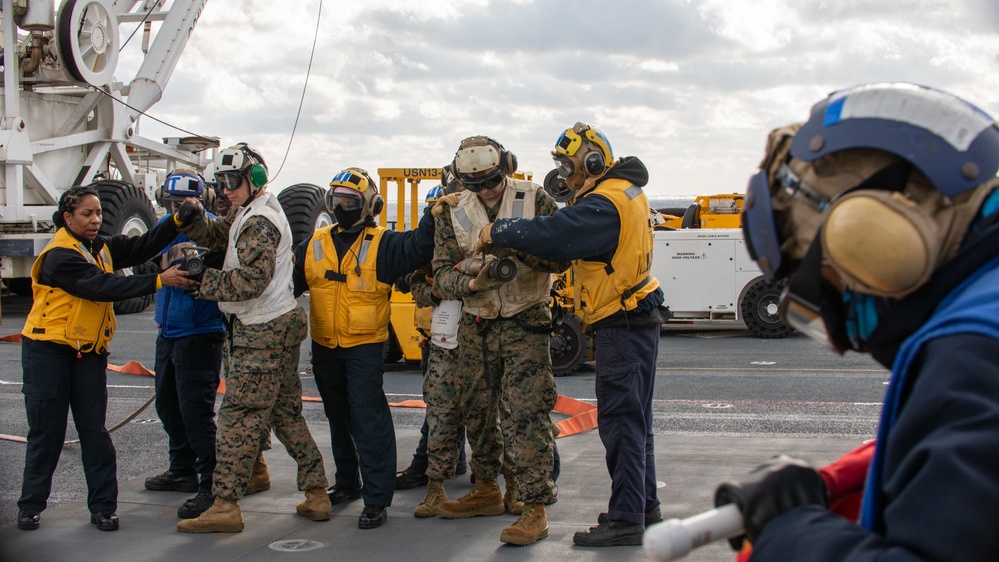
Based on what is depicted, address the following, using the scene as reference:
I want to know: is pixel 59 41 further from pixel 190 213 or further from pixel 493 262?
pixel 493 262

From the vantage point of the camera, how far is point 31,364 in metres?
5.44

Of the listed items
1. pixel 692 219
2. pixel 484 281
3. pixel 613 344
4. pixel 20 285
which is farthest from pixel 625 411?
pixel 20 285

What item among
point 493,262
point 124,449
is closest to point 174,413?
point 124,449

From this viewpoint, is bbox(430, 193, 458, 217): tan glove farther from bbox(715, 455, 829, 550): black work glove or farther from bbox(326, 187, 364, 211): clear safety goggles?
bbox(715, 455, 829, 550): black work glove

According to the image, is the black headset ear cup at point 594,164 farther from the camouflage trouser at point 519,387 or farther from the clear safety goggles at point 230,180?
the clear safety goggles at point 230,180

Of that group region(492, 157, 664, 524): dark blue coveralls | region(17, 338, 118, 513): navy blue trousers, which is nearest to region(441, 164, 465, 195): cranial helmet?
region(492, 157, 664, 524): dark blue coveralls

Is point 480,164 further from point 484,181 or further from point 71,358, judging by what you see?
point 71,358

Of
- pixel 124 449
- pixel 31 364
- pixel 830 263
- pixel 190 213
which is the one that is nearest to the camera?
pixel 830 263

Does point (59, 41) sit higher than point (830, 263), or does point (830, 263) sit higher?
point (59, 41)

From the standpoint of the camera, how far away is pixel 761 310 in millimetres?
14711

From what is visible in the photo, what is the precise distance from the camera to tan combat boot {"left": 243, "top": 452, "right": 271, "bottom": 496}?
6.20m

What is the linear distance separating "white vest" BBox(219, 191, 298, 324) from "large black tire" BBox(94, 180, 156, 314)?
34.6ft

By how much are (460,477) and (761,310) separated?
9161 millimetres

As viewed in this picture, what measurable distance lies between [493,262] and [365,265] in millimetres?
1018
